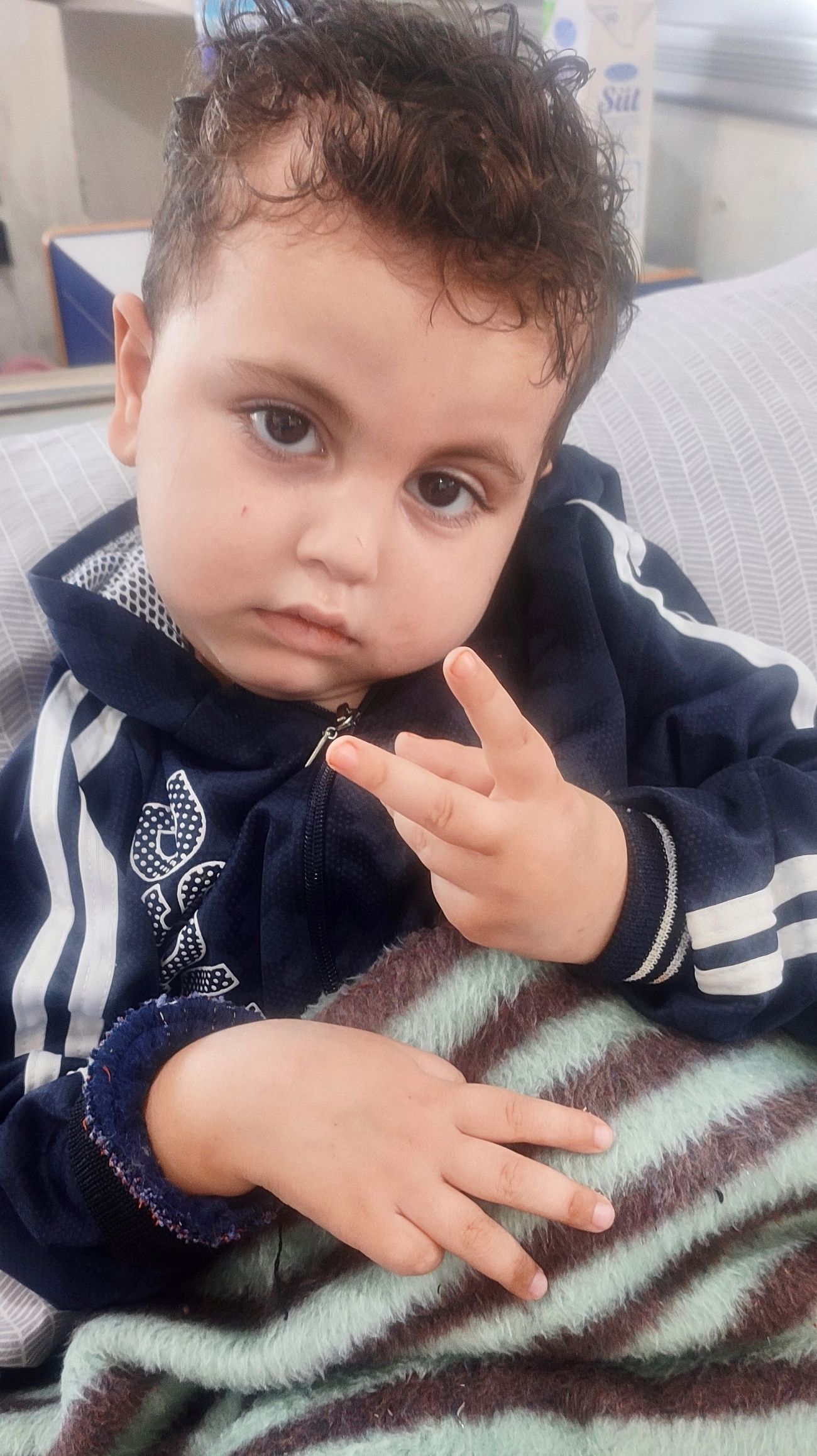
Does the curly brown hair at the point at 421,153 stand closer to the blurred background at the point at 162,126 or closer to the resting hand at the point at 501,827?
the resting hand at the point at 501,827

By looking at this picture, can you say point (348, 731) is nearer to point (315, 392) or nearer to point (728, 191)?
point (315, 392)

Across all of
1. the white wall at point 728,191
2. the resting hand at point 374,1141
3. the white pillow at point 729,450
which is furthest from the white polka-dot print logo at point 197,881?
the white wall at point 728,191

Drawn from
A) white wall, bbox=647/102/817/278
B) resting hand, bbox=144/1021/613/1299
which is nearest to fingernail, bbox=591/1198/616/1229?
resting hand, bbox=144/1021/613/1299

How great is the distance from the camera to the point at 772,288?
1.05 metres

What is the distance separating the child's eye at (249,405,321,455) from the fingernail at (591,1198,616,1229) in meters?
0.38

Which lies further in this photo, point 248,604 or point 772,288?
point 772,288

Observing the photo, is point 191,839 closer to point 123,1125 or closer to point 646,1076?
point 123,1125

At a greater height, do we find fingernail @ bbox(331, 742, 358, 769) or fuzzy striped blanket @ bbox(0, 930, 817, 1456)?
fingernail @ bbox(331, 742, 358, 769)

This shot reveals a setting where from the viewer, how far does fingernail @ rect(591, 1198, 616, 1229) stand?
482 mm

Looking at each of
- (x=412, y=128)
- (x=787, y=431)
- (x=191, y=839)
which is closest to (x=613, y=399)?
(x=787, y=431)

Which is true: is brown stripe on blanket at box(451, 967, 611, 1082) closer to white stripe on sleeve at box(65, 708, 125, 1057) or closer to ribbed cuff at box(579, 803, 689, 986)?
ribbed cuff at box(579, 803, 689, 986)

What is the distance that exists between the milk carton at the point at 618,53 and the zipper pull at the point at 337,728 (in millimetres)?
1019

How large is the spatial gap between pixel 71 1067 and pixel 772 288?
922 mm

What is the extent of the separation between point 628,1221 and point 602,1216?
2cm
